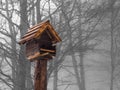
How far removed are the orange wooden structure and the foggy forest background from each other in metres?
6.73

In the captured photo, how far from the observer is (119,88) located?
78.4 feet

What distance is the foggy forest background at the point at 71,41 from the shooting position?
12641 millimetres

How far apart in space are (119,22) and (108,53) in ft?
12.6

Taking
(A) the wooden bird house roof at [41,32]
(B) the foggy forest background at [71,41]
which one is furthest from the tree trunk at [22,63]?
(A) the wooden bird house roof at [41,32]

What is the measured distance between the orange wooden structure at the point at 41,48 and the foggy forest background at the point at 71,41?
6729mm

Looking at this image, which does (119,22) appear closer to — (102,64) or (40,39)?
(102,64)

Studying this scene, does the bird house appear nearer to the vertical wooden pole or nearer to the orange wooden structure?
the orange wooden structure

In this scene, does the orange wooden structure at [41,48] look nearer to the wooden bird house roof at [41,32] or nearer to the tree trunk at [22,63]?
the wooden bird house roof at [41,32]

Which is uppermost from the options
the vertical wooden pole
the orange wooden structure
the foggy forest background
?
the foggy forest background

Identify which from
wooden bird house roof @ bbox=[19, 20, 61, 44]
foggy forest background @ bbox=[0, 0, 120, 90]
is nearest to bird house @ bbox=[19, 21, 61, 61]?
wooden bird house roof @ bbox=[19, 20, 61, 44]

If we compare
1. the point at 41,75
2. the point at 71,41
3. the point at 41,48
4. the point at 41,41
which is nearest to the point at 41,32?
the point at 41,41

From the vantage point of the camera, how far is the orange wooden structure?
5.10 meters

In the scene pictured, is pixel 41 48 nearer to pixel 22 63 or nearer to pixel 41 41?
pixel 41 41

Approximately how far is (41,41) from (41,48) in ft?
0.40
